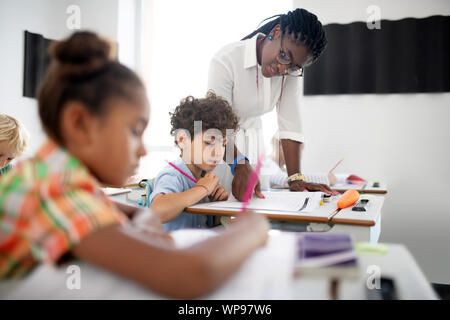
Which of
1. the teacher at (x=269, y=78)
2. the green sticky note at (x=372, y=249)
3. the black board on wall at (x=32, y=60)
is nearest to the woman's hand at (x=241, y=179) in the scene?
the teacher at (x=269, y=78)

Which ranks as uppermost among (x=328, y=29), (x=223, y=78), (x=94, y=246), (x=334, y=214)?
(x=328, y=29)

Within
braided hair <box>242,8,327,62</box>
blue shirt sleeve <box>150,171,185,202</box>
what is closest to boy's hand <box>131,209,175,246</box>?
blue shirt sleeve <box>150,171,185,202</box>

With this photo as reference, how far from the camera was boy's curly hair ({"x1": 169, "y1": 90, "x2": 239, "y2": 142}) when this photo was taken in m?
1.62

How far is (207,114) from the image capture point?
1627 mm

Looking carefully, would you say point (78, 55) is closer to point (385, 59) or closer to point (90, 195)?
point (90, 195)

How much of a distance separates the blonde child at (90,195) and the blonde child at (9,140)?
5.54ft

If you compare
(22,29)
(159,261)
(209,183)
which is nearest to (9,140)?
(209,183)

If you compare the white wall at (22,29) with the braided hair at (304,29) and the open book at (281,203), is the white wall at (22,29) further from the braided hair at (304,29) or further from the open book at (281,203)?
the open book at (281,203)

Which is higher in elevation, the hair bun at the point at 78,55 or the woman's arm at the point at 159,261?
the hair bun at the point at 78,55

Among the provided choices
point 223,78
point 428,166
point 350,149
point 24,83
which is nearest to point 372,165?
point 350,149

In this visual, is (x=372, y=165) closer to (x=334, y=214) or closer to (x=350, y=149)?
(x=350, y=149)

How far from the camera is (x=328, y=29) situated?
3219 mm

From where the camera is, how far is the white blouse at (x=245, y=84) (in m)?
1.74
